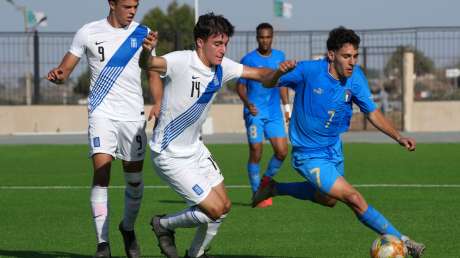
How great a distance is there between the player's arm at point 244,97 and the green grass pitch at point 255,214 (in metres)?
1.24

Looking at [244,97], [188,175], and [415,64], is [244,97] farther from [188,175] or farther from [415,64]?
[415,64]

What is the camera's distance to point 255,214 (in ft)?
42.5

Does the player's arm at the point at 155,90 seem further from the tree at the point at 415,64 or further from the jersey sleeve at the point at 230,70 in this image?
the tree at the point at 415,64

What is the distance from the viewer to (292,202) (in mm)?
14320

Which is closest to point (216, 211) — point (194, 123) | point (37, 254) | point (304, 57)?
point (194, 123)

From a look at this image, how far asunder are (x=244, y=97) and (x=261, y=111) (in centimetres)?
30

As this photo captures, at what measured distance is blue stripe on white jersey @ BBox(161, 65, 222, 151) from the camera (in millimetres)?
8859

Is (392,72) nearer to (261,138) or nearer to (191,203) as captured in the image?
(261,138)

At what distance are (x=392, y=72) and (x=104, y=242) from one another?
2877cm

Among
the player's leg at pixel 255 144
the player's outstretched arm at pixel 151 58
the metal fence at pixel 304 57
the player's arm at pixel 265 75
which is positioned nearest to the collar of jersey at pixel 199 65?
the player's outstretched arm at pixel 151 58

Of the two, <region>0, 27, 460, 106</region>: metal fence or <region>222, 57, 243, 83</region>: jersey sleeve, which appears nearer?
<region>222, 57, 243, 83</region>: jersey sleeve

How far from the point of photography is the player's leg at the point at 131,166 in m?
9.66

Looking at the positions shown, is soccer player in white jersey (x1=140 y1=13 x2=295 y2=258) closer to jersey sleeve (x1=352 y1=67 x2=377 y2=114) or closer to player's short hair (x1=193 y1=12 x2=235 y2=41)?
player's short hair (x1=193 y1=12 x2=235 y2=41)

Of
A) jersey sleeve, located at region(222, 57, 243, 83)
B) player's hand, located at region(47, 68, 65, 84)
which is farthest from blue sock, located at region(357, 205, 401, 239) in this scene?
player's hand, located at region(47, 68, 65, 84)
